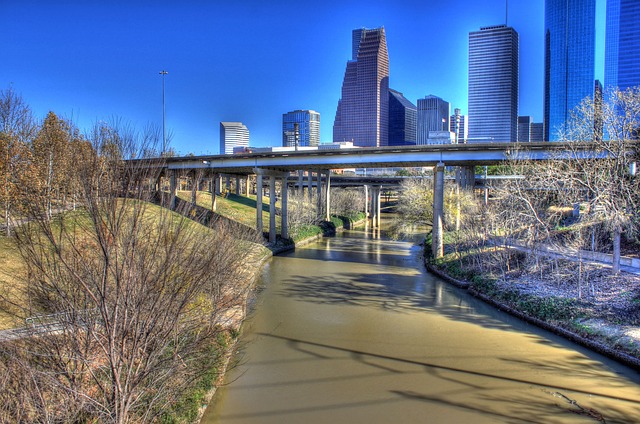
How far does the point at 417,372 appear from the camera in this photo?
42.4ft

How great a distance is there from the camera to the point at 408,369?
13.2m

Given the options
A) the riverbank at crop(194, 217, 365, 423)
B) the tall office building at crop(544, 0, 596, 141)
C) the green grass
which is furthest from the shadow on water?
the tall office building at crop(544, 0, 596, 141)

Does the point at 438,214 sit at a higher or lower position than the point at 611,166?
lower

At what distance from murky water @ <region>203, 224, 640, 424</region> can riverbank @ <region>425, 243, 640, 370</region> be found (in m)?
0.56

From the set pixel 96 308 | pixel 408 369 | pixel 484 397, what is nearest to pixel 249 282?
pixel 408 369

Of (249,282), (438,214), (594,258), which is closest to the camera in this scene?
(249,282)

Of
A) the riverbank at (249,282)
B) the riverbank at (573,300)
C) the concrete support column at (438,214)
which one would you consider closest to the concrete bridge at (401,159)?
the concrete support column at (438,214)

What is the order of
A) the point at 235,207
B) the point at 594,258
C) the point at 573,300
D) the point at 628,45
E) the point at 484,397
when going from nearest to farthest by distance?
1. the point at 484,397
2. the point at 573,300
3. the point at 594,258
4. the point at 235,207
5. the point at 628,45

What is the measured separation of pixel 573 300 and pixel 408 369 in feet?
30.4

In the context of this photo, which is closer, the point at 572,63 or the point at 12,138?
the point at 12,138

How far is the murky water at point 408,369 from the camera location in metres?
10.6

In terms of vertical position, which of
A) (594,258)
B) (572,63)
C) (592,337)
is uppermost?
(572,63)

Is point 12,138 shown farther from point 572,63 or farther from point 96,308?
point 572,63

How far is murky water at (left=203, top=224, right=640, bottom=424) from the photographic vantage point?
1062 centimetres
